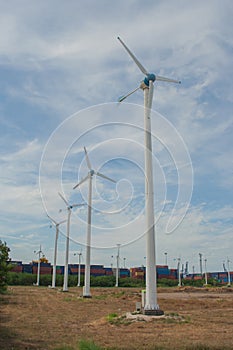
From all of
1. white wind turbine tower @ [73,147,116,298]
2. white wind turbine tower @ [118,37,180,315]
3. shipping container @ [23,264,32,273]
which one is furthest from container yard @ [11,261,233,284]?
white wind turbine tower @ [118,37,180,315]

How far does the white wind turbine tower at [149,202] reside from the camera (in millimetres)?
28991

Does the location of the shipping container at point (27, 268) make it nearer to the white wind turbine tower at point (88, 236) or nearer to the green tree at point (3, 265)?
the white wind turbine tower at point (88, 236)

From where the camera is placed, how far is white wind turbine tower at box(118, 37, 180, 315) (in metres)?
29.0

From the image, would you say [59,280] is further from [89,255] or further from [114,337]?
[114,337]

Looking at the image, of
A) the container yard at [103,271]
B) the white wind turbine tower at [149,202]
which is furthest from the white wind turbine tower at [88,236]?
the container yard at [103,271]

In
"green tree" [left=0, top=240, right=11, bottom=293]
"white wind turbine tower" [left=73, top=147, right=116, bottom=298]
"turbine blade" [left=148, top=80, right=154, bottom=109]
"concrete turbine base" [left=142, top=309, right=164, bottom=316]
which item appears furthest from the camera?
"white wind turbine tower" [left=73, top=147, right=116, bottom=298]

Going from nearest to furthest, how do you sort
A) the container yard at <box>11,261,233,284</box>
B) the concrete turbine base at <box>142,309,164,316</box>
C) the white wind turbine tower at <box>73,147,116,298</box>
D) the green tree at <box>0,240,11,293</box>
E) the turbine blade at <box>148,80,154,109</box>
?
the green tree at <box>0,240,11,293</box>
the concrete turbine base at <box>142,309,164,316</box>
the turbine blade at <box>148,80,154,109</box>
the white wind turbine tower at <box>73,147,116,298</box>
the container yard at <box>11,261,233,284</box>

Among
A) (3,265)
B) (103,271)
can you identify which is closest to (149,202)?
(3,265)

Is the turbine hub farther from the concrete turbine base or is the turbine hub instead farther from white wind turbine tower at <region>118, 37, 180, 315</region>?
the concrete turbine base

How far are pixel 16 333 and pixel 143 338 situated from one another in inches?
257

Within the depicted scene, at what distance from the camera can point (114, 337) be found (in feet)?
66.0

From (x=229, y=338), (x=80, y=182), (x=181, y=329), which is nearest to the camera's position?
(x=229, y=338)

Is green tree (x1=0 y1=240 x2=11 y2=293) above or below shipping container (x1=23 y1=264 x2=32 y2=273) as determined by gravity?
below

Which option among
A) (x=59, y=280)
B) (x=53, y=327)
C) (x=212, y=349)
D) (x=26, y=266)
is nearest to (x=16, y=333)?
(x=53, y=327)
